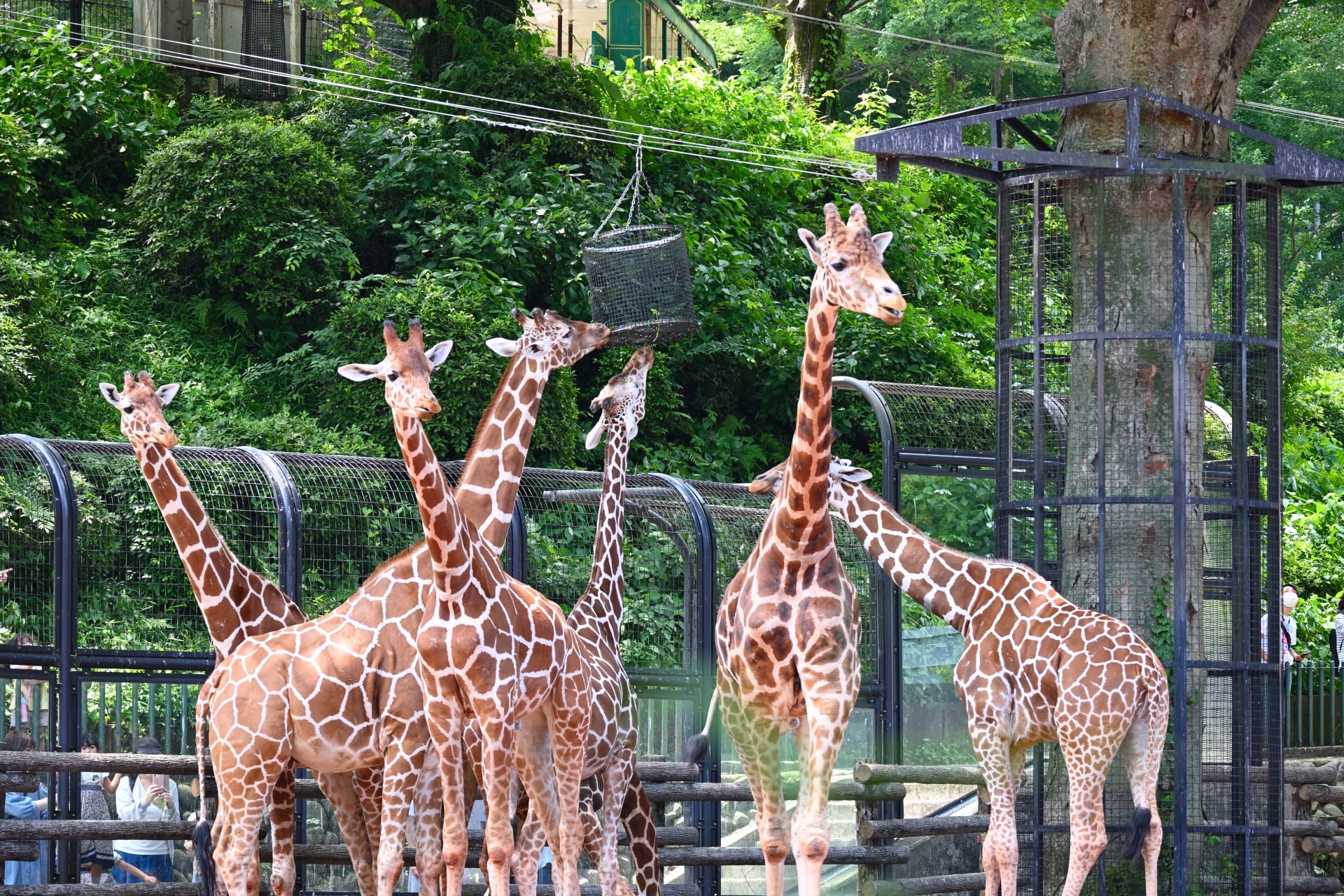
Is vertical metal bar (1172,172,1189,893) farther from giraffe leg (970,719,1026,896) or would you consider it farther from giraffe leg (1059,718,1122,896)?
giraffe leg (970,719,1026,896)

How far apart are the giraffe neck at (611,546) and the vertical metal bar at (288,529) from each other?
1689 millimetres

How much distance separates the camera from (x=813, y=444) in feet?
24.8

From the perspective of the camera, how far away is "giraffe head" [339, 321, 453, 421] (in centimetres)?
709

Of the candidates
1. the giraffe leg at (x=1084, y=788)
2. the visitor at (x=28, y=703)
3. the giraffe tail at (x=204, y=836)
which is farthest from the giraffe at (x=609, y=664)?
the visitor at (x=28, y=703)

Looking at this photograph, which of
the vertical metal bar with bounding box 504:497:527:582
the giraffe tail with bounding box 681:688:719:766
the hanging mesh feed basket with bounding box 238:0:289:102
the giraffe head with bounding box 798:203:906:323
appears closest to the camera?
the giraffe head with bounding box 798:203:906:323

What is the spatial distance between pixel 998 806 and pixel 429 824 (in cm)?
286

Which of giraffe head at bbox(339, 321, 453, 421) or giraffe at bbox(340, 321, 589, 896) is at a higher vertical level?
giraffe head at bbox(339, 321, 453, 421)

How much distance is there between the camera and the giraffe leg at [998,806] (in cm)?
855

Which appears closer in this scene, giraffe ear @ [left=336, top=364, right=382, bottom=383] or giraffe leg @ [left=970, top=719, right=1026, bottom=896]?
giraffe ear @ [left=336, top=364, right=382, bottom=383]

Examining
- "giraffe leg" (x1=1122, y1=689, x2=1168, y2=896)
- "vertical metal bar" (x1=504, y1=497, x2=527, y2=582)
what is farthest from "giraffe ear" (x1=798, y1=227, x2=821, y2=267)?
"vertical metal bar" (x1=504, y1=497, x2=527, y2=582)

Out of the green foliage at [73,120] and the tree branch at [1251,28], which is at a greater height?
the green foliage at [73,120]

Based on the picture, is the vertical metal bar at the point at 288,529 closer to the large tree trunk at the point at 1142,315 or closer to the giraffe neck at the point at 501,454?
the giraffe neck at the point at 501,454

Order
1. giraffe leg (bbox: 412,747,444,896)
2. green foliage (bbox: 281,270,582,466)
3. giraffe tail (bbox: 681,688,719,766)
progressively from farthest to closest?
green foliage (bbox: 281,270,582,466), giraffe tail (bbox: 681,688,719,766), giraffe leg (bbox: 412,747,444,896)

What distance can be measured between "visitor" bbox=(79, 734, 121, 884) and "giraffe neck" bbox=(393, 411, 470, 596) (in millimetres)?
3909
